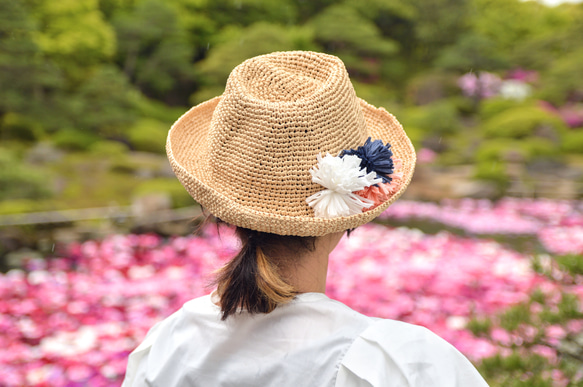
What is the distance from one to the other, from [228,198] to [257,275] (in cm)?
16

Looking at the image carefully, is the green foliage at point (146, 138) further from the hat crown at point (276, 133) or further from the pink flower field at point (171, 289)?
the hat crown at point (276, 133)

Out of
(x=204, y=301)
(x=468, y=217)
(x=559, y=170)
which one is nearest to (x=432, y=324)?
(x=204, y=301)

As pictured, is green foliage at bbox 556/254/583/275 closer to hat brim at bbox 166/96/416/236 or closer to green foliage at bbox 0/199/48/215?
hat brim at bbox 166/96/416/236

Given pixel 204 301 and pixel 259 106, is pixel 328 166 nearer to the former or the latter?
pixel 259 106

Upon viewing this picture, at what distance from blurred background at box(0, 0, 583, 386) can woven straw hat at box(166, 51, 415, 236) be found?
0.84 meters

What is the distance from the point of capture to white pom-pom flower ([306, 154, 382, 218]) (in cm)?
84

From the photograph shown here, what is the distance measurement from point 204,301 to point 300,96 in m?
0.46

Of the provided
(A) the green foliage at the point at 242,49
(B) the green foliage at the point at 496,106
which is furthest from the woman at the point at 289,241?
(B) the green foliage at the point at 496,106

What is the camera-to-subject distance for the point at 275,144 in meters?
0.88

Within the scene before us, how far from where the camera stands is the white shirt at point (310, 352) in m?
0.77

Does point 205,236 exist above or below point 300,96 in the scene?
below

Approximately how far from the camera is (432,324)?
2.83m

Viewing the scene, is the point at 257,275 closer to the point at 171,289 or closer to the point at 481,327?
the point at 481,327

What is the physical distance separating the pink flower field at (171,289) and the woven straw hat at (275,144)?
1.01 metres
